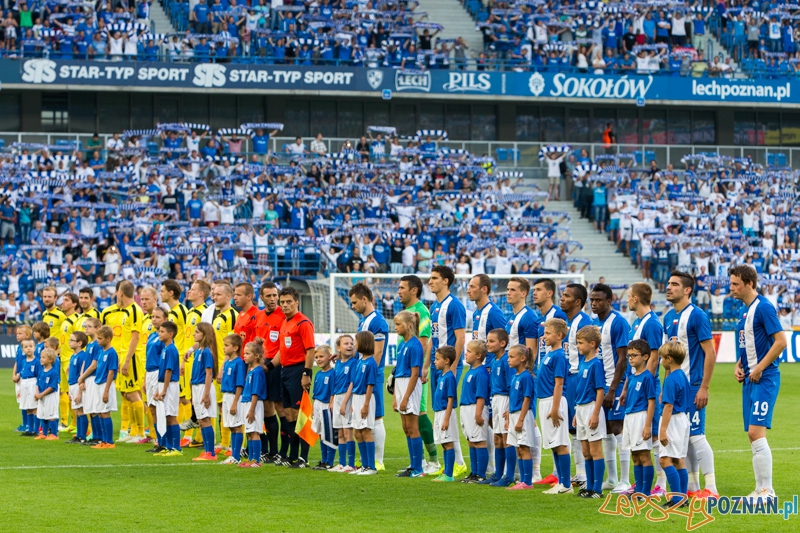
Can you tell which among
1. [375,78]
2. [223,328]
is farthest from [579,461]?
[375,78]

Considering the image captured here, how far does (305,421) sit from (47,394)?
466 cm

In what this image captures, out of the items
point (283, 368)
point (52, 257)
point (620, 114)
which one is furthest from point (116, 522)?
point (620, 114)

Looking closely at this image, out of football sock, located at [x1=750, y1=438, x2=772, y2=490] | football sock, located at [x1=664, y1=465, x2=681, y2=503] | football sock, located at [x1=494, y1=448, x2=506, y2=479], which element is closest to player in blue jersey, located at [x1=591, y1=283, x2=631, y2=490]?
football sock, located at [x1=664, y1=465, x2=681, y2=503]

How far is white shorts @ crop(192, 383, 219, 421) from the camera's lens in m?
13.6

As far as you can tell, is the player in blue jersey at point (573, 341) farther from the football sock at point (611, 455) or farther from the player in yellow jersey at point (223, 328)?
the player in yellow jersey at point (223, 328)

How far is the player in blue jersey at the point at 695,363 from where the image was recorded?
1012 cm

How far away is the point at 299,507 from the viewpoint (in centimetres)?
1018

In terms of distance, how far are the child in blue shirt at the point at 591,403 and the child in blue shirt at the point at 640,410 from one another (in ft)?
1.19

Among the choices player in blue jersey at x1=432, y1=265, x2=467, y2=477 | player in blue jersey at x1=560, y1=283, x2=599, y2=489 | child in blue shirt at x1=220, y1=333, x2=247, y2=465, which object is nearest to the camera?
player in blue jersey at x1=560, y1=283, x2=599, y2=489

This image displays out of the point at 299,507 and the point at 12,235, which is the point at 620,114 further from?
the point at 299,507

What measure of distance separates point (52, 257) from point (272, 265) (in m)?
5.30

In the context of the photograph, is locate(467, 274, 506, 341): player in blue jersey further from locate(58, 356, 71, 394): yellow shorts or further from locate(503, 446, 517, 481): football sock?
locate(58, 356, 71, 394): yellow shorts

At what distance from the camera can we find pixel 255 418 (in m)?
12.8

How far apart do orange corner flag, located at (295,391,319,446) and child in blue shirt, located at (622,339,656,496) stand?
12.5ft
